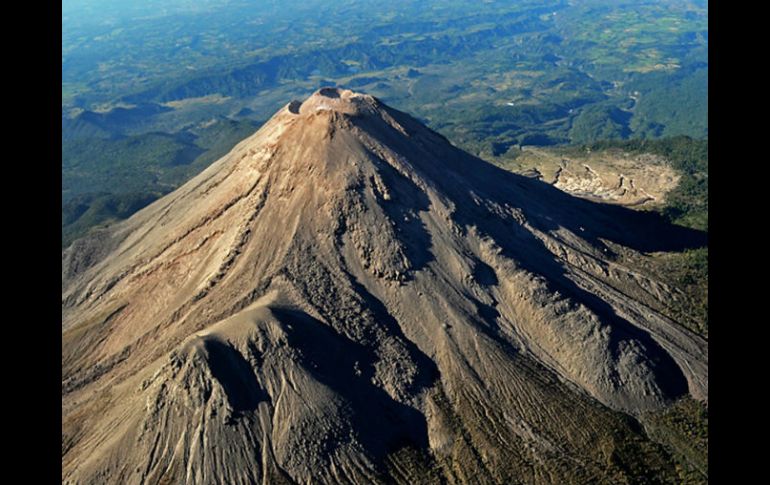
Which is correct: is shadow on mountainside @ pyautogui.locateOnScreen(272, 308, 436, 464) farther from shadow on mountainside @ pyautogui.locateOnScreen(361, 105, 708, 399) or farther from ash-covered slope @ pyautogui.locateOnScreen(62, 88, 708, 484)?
shadow on mountainside @ pyautogui.locateOnScreen(361, 105, 708, 399)

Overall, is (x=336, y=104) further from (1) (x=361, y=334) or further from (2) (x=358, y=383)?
(2) (x=358, y=383)

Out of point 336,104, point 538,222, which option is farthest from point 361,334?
point 336,104

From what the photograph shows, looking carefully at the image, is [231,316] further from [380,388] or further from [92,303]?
[92,303]

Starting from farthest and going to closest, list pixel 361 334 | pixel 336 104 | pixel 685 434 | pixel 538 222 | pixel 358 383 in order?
pixel 336 104, pixel 538 222, pixel 361 334, pixel 358 383, pixel 685 434

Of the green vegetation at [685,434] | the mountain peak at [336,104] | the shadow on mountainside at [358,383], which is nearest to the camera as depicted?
the green vegetation at [685,434]

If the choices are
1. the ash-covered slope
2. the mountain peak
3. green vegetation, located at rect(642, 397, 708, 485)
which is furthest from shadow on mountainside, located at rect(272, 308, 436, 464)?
the mountain peak

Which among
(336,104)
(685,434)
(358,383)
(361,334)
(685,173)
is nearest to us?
(685,434)

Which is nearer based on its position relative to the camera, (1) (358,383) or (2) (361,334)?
(1) (358,383)

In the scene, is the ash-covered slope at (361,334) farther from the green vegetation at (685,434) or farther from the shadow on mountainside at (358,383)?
the green vegetation at (685,434)

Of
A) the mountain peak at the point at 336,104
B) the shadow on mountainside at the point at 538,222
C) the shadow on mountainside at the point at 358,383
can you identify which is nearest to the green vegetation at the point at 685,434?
the shadow on mountainside at the point at 538,222
